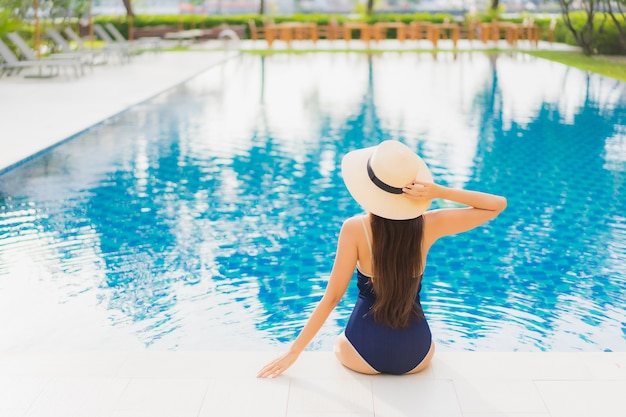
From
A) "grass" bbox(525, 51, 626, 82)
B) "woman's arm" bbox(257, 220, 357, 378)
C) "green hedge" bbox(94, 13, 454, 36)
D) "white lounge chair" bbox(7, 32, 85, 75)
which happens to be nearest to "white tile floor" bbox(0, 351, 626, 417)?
"woman's arm" bbox(257, 220, 357, 378)

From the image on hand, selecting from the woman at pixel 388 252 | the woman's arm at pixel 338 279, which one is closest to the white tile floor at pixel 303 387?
the woman at pixel 388 252

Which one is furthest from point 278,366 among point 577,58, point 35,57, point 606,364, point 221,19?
point 221,19

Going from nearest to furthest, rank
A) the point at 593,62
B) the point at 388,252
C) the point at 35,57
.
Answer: the point at 388,252
the point at 35,57
the point at 593,62

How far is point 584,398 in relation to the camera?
10.3 feet

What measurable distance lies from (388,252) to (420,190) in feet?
0.96

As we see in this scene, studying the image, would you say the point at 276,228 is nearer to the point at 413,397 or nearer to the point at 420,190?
the point at 413,397

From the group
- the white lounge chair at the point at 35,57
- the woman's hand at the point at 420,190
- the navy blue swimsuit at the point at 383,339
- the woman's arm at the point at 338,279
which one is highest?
the white lounge chair at the point at 35,57

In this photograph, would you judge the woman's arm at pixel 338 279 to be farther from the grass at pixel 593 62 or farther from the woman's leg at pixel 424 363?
the grass at pixel 593 62

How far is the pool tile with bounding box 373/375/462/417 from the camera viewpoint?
3.01 meters

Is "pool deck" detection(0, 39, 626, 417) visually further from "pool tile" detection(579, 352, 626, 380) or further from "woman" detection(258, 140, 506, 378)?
"woman" detection(258, 140, 506, 378)

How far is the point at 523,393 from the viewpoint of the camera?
10.4ft

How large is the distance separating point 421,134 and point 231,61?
1093 cm

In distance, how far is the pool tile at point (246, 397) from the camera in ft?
9.95

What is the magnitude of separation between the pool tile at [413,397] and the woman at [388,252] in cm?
6
